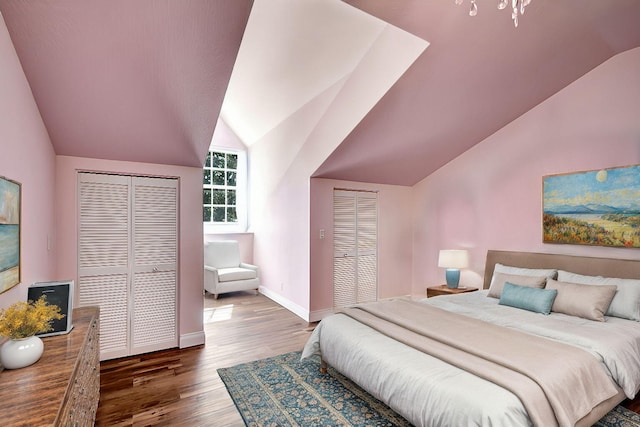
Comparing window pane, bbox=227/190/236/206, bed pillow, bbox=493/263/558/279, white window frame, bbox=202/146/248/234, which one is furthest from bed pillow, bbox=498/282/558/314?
window pane, bbox=227/190/236/206

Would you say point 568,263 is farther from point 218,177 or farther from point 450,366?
point 218,177

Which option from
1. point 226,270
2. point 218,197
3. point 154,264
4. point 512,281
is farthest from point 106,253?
point 512,281

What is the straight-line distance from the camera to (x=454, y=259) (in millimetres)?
4297

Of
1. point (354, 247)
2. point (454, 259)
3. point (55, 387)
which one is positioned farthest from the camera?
point (354, 247)

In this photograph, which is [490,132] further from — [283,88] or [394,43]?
[283,88]

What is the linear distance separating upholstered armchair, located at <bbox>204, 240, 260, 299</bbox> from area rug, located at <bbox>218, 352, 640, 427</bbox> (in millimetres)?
2592

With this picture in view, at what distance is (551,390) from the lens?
1.73m

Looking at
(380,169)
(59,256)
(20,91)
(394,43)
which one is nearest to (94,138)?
(20,91)

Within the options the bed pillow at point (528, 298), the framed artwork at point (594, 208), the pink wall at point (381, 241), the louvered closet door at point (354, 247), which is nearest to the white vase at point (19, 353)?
the pink wall at point (381, 241)

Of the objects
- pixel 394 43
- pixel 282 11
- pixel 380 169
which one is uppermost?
pixel 282 11

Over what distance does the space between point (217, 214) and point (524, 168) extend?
17.6ft

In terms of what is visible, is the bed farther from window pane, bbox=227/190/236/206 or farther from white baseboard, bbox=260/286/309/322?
window pane, bbox=227/190/236/206

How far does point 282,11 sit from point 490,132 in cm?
300

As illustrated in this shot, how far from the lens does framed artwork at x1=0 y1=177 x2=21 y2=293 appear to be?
1662 millimetres
